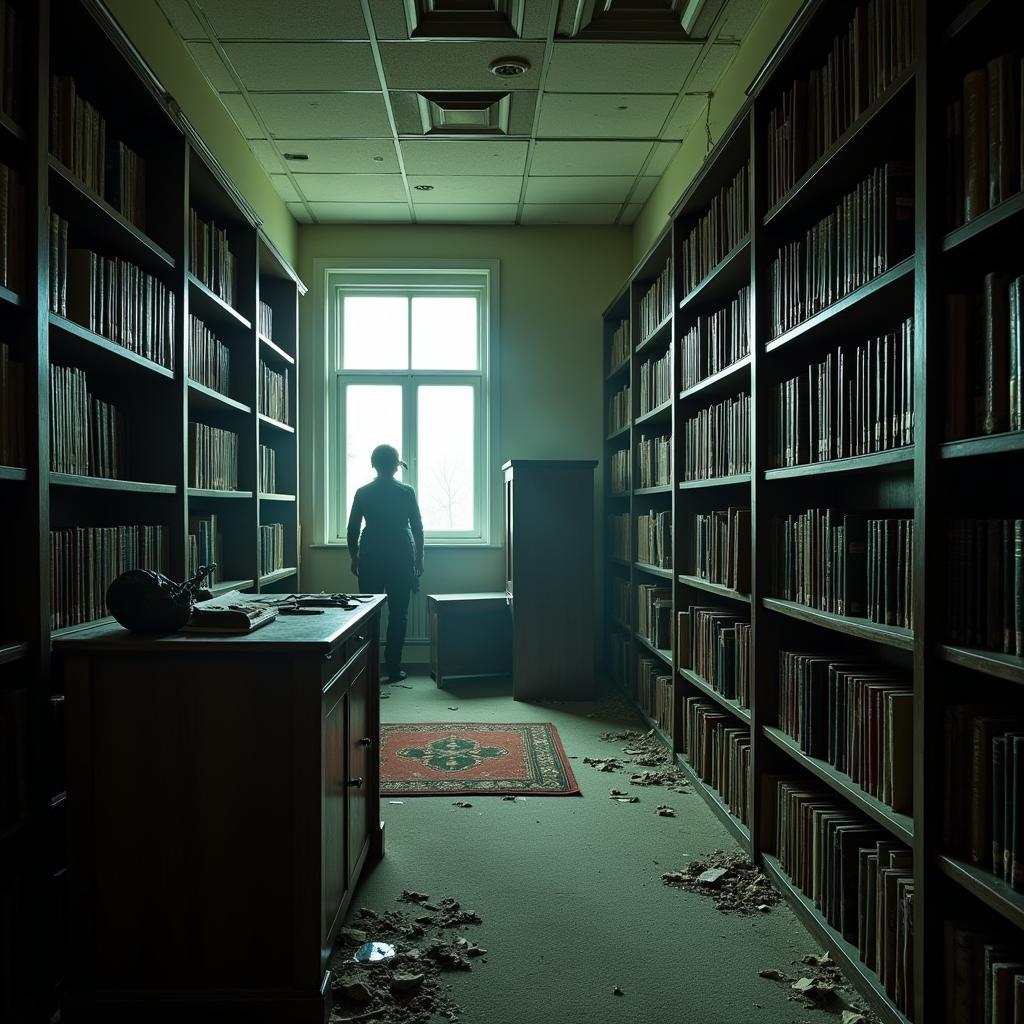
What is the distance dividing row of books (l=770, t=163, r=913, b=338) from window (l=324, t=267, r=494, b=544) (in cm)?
418

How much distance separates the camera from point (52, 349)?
8.35 feet

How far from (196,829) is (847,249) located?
2170mm

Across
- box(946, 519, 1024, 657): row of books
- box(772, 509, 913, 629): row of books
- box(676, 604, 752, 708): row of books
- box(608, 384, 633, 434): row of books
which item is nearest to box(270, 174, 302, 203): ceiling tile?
box(608, 384, 633, 434): row of books

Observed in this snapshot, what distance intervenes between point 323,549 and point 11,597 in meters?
4.73

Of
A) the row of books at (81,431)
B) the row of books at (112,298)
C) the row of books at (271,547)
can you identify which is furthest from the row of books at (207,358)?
the row of books at (271,547)

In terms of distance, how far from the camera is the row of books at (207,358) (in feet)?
12.1

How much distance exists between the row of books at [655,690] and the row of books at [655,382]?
4.86 feet

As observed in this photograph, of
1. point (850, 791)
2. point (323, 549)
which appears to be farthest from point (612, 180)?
point (850, 791)

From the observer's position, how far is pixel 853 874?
2.24 meters

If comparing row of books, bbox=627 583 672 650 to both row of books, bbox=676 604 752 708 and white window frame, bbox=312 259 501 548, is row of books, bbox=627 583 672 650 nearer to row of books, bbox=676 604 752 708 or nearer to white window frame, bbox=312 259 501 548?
row of books, bbox=676 604 752 708

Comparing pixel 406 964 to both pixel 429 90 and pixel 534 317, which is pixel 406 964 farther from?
pixel 534 317

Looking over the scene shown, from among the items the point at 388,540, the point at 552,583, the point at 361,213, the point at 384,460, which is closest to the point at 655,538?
the point at 552,583

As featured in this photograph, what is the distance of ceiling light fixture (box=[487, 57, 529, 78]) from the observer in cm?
427

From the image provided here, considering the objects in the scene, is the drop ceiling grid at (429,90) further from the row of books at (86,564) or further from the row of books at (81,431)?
the row of books at (86,564)
